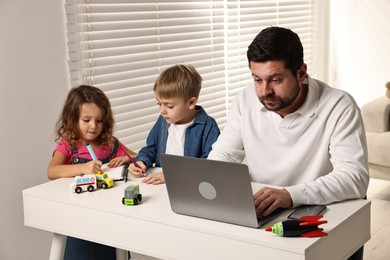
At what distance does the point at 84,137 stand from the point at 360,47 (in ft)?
10.8

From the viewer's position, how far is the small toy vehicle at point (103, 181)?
2078 mm

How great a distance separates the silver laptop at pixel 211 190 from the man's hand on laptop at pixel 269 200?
22 millimetres

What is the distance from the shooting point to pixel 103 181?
6.84ft

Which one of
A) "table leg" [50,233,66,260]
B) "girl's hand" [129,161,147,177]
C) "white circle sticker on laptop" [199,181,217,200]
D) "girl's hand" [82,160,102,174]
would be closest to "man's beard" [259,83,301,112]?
"white circle sticker on laptop" [199,181,217,200]

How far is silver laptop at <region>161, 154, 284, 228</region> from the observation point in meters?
1.58

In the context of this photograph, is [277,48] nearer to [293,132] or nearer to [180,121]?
[293,132]

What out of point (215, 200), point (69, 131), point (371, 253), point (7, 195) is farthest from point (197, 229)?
point (371, 253)

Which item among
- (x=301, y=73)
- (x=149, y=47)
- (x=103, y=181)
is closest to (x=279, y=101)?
(x=301, y=73)

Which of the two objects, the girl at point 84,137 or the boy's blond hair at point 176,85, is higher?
the boy's blond hair at point 176,85

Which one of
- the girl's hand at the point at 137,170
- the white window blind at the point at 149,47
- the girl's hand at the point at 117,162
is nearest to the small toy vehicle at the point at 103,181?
the girl's hand at the point at 137,170

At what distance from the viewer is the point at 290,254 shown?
150cm

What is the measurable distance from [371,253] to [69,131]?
5.66ft

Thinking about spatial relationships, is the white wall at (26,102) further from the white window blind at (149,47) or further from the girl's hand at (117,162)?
the girl's hand at (117,162)

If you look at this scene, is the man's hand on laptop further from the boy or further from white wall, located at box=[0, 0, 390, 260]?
white wall, located at box=[0, 0, 390, 260]
